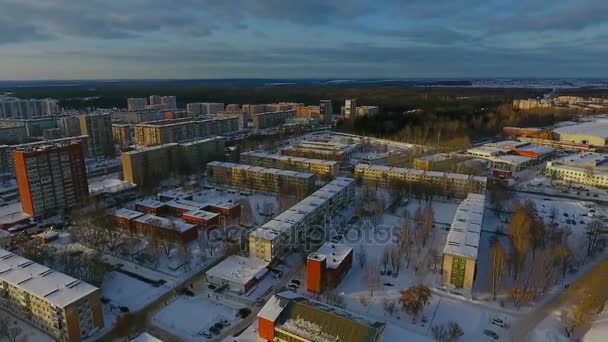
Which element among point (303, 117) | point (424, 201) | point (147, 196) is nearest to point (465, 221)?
point (424, 201)

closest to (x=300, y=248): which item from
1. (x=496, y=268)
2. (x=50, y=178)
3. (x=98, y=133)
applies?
(x=496, y=268)

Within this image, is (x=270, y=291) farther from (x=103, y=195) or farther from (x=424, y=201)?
(x=103, y=195)

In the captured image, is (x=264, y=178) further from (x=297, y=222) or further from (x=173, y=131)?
(x=173, y=131)

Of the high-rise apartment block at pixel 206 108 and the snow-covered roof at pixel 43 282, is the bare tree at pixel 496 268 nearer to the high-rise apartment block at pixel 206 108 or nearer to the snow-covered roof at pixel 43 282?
the snow-covered roof at pixel 43 282

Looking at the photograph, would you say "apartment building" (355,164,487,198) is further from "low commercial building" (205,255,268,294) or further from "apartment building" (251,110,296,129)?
"apartment building" (251,110,296,129)

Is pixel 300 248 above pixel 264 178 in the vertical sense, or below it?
below

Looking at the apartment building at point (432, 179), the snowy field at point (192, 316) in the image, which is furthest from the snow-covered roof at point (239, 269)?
the apartment building at point (432, 179)

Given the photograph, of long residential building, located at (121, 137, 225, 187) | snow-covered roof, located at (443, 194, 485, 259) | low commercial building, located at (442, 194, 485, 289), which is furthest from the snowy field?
long residential building, located at (121, 137, 225, 187)
